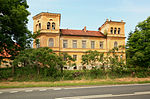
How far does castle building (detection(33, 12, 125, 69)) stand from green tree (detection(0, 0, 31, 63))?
9.13m

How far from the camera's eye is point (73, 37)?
28078mm

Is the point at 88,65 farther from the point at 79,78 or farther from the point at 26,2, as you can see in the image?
the point at 26,2

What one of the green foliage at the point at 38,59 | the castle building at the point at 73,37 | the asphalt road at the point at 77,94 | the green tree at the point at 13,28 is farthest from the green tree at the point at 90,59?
the castle building at the point at 73,37

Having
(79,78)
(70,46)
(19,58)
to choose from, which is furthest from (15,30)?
(70,46)

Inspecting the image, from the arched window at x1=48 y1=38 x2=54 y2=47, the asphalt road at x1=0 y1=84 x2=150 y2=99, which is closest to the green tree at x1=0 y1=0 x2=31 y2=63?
the asphalt road at x1=0 y1=84 x2=150 y2=99

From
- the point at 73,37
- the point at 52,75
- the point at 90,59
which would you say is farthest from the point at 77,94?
the point at 73,37

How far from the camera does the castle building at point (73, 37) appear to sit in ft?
86.3

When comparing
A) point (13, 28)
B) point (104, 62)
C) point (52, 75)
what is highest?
point (13, 28)

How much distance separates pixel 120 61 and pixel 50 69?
34.2ft

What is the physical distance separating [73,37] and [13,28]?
51.4ft

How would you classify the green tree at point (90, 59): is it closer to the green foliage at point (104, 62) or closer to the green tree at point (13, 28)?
the green foliage at point (104, 62)

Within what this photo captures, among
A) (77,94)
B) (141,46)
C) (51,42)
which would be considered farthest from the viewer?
(51,42)

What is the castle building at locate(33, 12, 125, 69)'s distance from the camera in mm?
26312

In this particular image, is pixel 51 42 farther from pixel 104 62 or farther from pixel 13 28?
pixel 104 62
